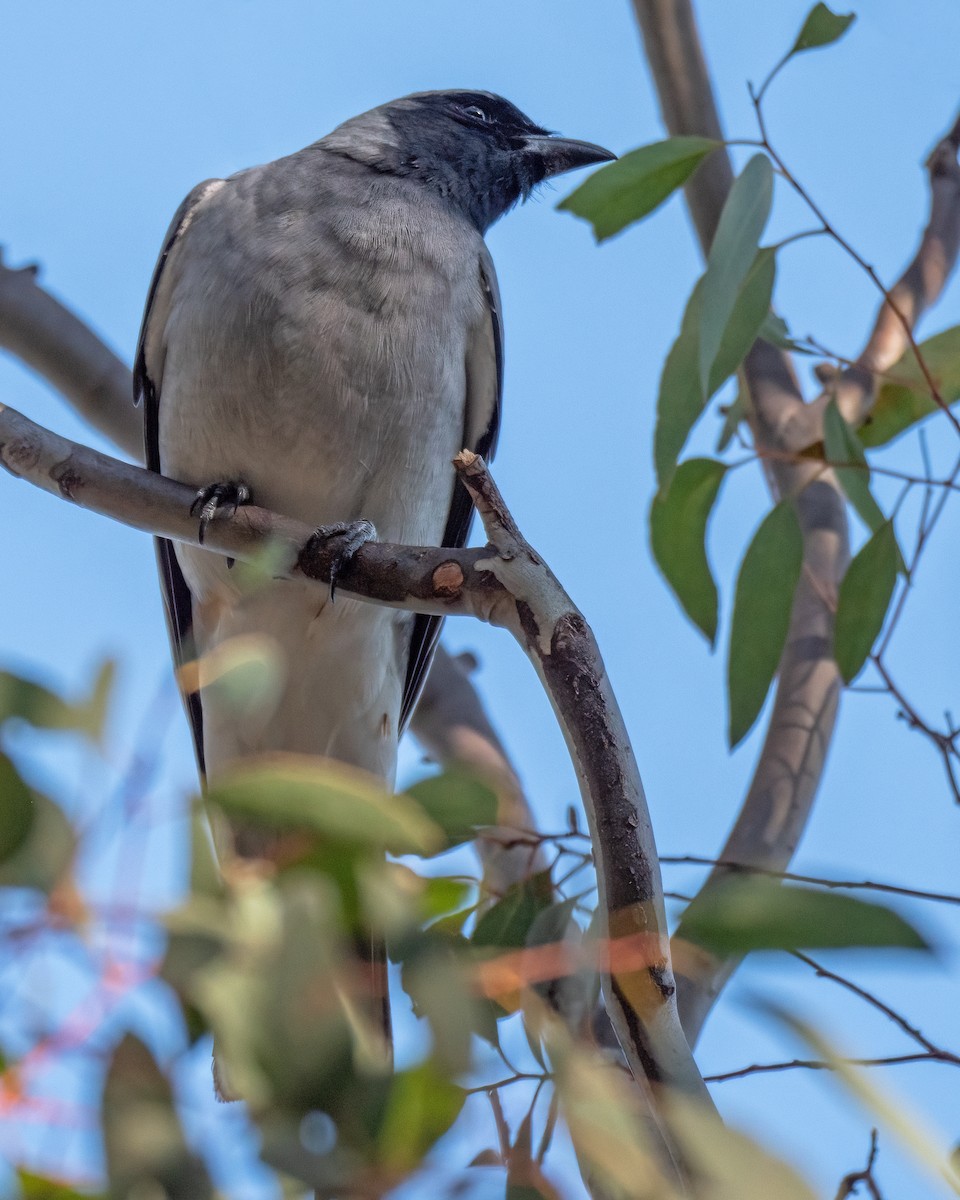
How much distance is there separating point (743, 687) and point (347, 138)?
1.93 meters

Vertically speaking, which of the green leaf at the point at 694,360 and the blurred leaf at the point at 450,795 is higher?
the green leaf at the point at 694,360

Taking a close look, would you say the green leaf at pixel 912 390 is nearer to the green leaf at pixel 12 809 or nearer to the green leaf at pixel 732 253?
the green leaf at pixel 732 253

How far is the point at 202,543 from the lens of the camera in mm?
2527

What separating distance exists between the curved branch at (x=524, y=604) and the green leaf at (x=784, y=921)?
0.39 m

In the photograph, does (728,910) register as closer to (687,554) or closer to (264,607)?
(687,554)

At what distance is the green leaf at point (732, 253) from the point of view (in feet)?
7.09

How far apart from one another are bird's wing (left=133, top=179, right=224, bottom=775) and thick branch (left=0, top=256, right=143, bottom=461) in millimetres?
424

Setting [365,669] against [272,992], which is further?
[365,669]

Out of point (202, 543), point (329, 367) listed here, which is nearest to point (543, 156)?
point (329, 367)

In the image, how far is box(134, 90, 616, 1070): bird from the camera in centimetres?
289

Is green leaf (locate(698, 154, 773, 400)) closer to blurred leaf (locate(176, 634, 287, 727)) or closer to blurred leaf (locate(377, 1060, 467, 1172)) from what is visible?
blurred leaf (locate(176, 634, 287, 727))

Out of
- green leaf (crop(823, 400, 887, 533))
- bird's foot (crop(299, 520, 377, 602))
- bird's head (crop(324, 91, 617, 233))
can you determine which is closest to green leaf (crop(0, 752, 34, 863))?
bird's foot (crop(299, 520, 377, 602))

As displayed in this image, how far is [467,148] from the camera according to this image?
3807 millimetres

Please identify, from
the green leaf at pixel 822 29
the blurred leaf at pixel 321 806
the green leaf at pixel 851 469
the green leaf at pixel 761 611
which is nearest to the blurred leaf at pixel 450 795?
the blurred leaf at pixel 321 806
